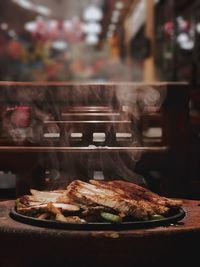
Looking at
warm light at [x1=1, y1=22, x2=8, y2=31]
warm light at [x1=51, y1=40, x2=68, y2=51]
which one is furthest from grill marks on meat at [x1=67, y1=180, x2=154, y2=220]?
warm light at [x1=51, y1=40, x2=68, y2=51]

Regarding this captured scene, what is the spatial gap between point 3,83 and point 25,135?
2.19 feet

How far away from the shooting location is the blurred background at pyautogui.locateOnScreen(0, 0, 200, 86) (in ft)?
42.1

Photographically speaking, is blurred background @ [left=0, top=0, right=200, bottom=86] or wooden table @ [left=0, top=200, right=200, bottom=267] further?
blurred background @ [left=0, top=0, right=200, bottom=86]

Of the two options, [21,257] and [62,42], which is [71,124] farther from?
[62,42]

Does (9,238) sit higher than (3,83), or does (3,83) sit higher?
(3,83)

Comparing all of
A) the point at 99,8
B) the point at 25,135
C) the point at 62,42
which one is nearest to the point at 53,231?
the point at 25,135

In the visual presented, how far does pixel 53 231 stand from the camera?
11.1 ft

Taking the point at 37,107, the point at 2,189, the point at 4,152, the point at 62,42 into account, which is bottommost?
the point at 2,189

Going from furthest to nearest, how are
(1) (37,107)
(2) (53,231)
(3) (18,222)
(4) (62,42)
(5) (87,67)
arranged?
(5) (87,67) < (4) (62,42) < (1) (37,107) < (3) (18,222) < (2) (53,231)

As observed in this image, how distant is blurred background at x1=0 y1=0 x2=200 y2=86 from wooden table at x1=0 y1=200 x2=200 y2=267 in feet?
24.1

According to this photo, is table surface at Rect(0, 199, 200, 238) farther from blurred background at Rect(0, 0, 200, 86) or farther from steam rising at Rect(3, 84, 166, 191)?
blurred background at Rect(0, 0, 200, 86)

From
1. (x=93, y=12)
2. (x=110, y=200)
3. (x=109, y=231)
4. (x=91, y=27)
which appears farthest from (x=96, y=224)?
(x=91, y=27)

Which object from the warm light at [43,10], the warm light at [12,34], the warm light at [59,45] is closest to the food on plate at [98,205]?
the warm light at [43,10]

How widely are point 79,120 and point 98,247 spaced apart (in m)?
2.88
